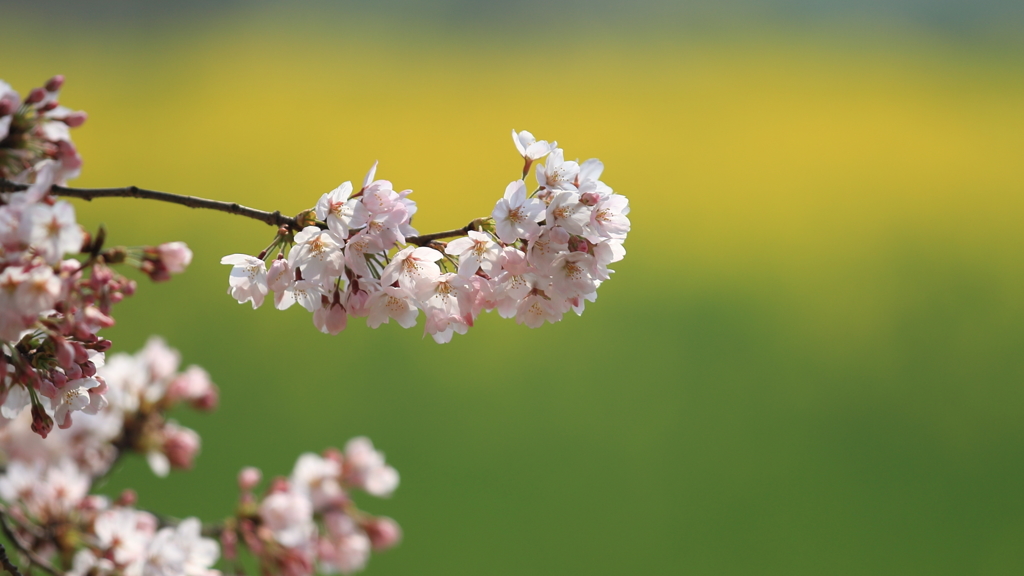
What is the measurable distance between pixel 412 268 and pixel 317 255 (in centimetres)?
9

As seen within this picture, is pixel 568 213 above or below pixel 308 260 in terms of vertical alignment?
above

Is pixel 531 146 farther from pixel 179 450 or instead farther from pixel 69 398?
pixel 179 450

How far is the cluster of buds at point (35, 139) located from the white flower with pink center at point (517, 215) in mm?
399

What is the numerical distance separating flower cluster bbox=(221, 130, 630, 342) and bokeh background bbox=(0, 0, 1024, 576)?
1.84 metres

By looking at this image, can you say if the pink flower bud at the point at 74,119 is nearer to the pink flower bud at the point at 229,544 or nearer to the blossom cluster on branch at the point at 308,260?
the blossom cluster on branch at the point at 308,260

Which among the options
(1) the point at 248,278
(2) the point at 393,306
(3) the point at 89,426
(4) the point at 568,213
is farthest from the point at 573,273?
(3) the point at 89,426

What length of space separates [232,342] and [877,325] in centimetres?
227

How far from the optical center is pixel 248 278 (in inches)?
30.4

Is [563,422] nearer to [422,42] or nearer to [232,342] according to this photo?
[232,342]

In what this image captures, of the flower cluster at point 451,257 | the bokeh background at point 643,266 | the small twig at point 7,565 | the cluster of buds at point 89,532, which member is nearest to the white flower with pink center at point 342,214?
the flower cluster at point 451,257

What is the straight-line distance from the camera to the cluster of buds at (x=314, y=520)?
1255mm

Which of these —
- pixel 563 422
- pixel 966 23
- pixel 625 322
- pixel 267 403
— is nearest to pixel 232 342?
pixel 267 403

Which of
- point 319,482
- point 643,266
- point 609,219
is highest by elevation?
point 643,266

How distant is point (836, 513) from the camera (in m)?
2.52
